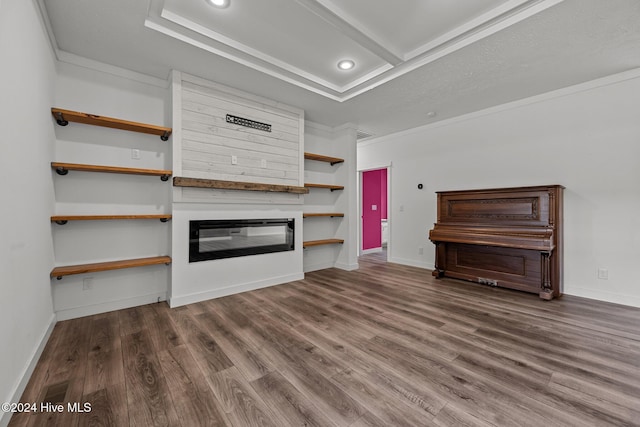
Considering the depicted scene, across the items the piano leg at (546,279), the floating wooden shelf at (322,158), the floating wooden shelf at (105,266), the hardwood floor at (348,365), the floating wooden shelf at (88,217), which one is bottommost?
the hardwood floor at (348,365)

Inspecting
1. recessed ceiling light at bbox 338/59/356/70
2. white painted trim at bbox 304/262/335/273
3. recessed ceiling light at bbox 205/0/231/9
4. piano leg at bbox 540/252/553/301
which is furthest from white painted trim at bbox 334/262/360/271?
recessed ceiling light at bbox 205/0/231/9

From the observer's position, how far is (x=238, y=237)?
11.4ft

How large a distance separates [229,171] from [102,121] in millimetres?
1300

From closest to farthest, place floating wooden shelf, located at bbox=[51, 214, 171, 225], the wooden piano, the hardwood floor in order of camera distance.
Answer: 1. the hardwood floor
2. floating wooden shelf, located at bbox=[51, 214, 171, 225]
3. the wooden piano

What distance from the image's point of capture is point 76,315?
2.63 meters

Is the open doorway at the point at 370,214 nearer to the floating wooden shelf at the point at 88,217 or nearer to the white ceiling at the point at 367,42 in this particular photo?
the white ceiling at the point at 367,42

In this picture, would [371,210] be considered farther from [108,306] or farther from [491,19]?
[108,306]

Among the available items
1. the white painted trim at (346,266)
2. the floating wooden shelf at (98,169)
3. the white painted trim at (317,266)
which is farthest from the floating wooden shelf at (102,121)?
the white painted trim at (346,266)

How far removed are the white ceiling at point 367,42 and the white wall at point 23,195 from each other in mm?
616

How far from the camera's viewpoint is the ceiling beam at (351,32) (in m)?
2.13

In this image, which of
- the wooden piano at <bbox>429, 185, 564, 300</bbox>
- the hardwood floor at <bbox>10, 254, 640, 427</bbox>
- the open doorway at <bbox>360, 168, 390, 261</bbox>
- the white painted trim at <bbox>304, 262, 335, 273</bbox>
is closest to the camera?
the hardwood floor at <bbox>10, 254, 640, 427</bbox>

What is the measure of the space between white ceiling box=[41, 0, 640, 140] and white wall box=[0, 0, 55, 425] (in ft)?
2.02

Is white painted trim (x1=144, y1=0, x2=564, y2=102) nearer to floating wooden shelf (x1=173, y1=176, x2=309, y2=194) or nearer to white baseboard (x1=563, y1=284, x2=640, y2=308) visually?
floating wooden shelf (x1=173, y1=176, x2=309, y2=194)

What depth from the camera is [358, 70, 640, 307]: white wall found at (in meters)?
3.00
